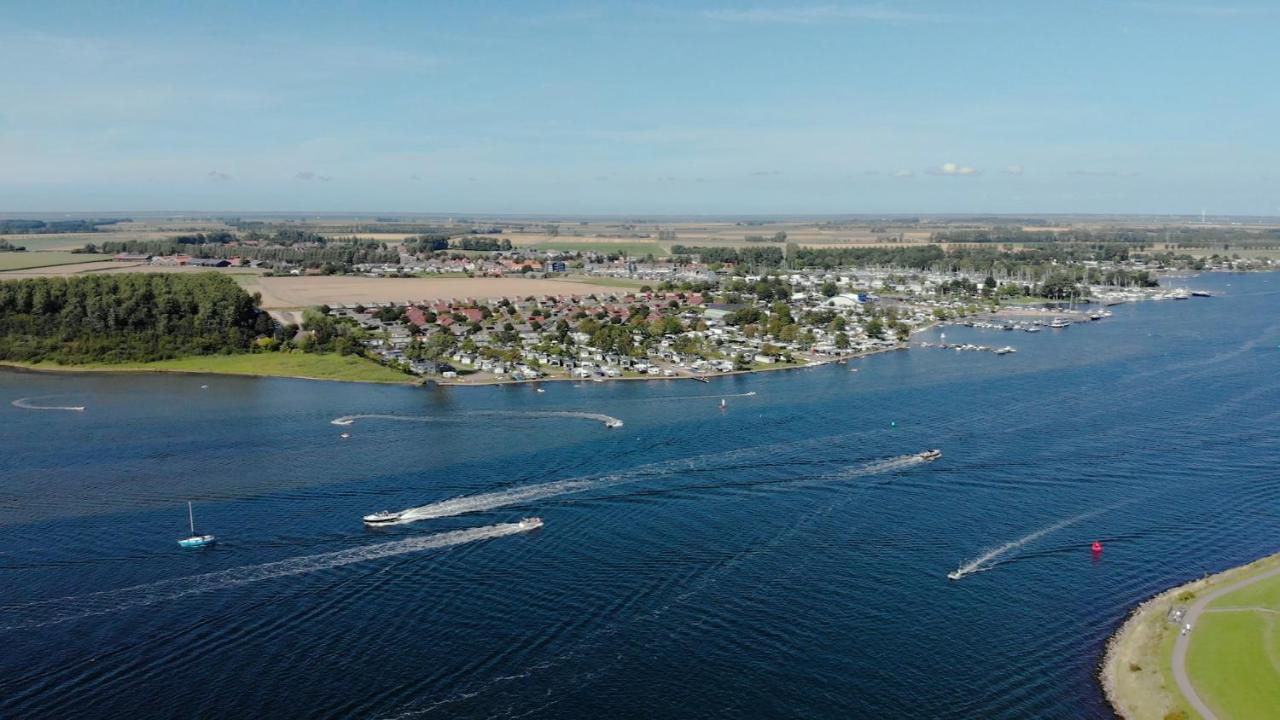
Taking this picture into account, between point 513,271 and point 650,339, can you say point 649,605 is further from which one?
point 513,271

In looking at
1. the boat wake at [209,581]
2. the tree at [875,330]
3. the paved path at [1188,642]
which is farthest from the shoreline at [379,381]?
the paved path at [1188,642]

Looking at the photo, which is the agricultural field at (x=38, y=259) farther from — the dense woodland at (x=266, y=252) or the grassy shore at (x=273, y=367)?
the grassy shore at (x=273, y=367)

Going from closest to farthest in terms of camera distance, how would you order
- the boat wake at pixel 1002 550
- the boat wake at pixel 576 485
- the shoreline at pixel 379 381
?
the boat wake at pixel 1002 550, the boat wake at pixel 576 485, the shoreline at pixel 379 381

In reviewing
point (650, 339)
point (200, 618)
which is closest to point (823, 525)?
point (200, 618)

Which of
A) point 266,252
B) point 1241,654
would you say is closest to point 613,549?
point 1241,654

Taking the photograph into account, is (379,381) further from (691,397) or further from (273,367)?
(691,397)

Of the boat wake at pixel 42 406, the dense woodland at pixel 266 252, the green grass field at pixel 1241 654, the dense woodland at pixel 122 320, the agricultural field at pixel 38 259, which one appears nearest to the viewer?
the green grass field at pixel 1241 654

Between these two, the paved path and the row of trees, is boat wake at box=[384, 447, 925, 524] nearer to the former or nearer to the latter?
the paved path

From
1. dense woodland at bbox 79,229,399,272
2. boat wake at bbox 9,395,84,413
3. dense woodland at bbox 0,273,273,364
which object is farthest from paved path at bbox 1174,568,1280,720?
dense woodland at bbox 79,229,399,272
